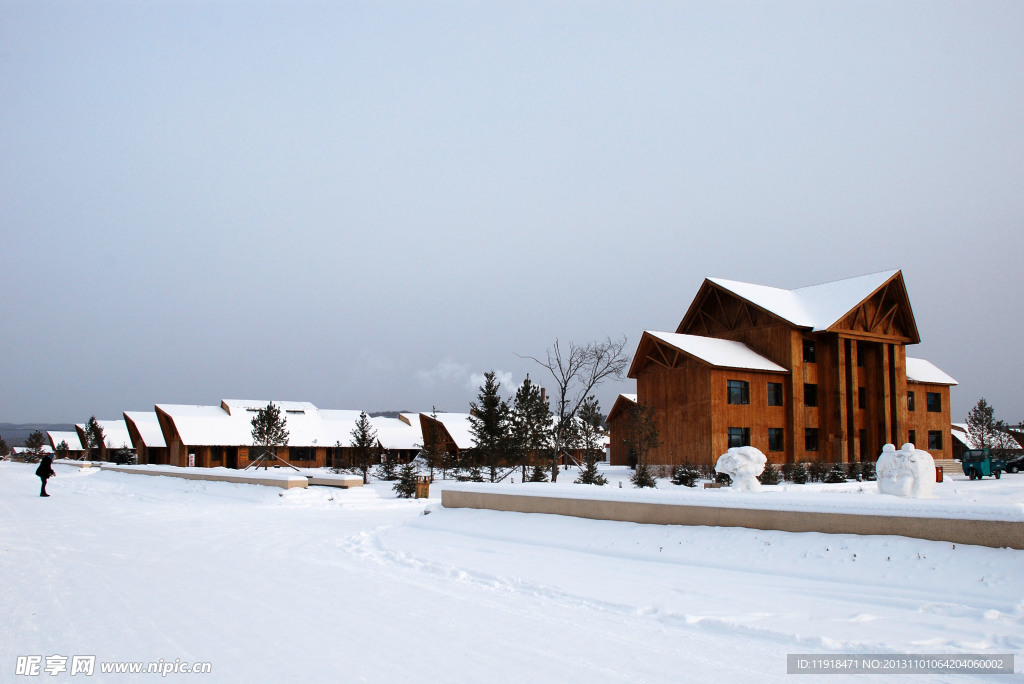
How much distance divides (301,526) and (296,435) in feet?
145

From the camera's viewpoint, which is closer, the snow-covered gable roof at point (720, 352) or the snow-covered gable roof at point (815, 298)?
the snow-covered gable roof at point (720, 352)

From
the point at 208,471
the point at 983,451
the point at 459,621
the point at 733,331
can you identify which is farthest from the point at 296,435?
the point at 459,621

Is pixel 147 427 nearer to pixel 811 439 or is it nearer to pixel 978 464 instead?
pixel 811 439

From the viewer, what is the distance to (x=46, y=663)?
6602mm

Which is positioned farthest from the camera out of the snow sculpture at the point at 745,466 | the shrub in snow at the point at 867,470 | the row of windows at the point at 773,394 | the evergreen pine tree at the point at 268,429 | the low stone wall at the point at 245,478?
the evergreen pine tree at the point at 268,429

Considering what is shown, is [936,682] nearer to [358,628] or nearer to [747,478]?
[358,628]

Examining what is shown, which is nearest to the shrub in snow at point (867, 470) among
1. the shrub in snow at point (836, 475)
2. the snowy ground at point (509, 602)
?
the shrub in snow at point (836, 475)

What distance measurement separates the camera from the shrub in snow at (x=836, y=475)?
36688 mm

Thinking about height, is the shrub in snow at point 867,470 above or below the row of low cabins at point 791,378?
below

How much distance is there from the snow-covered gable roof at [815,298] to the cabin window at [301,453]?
115 feet

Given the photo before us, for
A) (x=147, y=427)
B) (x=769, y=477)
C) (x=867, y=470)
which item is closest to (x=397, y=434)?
(x=147, y=427)

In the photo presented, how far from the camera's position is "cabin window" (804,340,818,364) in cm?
4294

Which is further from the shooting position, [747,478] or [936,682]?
[747,478]

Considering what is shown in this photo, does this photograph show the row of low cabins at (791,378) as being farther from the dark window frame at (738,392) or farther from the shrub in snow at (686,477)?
the shrub in snow at (686,477)
